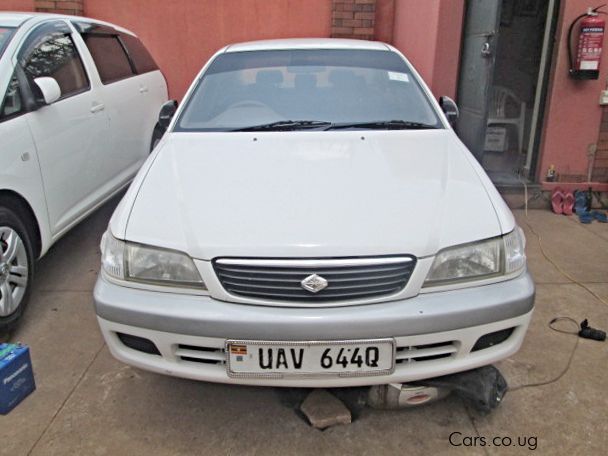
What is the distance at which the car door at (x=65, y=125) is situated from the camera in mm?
3357

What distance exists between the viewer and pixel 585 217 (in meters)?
5.04

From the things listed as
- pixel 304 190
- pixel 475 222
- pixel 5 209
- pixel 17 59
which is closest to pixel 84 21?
pixel 17 59

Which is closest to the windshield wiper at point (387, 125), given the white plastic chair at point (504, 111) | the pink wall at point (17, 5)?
the white plastic chair at point (504, 111)

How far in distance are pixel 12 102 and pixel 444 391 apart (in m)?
2.75

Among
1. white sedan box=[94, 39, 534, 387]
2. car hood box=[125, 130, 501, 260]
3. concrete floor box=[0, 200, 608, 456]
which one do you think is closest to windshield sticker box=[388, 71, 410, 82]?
car hood box=[125, 130, 501, 260]

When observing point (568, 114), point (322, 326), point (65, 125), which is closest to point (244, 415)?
point (322, 326)

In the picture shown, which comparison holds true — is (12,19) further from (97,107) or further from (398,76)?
(398,76)

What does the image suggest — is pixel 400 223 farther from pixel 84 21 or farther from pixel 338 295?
pixel 84 21

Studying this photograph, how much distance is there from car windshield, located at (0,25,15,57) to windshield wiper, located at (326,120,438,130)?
197 centimetres

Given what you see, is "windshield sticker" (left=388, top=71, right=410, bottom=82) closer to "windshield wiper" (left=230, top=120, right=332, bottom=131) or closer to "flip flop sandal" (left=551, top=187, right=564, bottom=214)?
"windshield wiper" (left=230, top=120, right=332, bottom=131)

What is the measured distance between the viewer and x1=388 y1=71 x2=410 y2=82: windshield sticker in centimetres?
337

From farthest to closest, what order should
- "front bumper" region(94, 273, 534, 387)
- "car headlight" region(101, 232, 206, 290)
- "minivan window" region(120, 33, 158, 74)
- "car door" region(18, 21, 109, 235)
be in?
"minivan window" region(120, 33, 158, 74)
"car door" region(18, 21, 109, 235)
"car headlight" region(101, 232, 206, 290)
"front bumper" region(94, 273, 534, 387)

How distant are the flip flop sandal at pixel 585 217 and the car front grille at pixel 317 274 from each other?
3.66m

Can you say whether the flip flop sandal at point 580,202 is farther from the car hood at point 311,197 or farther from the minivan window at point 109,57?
the minivan window at point 109,57
